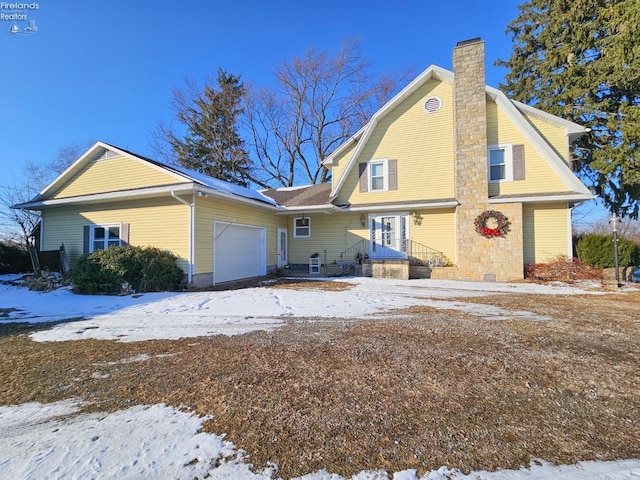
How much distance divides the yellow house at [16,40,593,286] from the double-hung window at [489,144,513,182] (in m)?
0.04

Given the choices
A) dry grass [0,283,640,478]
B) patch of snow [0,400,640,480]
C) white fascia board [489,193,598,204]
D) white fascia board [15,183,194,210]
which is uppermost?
white fascia board [15,183,194,210]

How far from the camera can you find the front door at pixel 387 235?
13.3 meters

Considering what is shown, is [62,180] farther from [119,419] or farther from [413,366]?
[413,366]

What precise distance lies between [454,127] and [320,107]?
49.7 feet

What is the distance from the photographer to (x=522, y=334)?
4535mm

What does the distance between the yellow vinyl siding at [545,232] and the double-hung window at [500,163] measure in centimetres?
146

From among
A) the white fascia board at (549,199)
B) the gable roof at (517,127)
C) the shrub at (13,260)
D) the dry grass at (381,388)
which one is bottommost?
the dry grass at (381,388)

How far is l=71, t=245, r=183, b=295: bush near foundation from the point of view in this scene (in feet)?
28.3

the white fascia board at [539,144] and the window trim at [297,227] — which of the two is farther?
the window trim at [297,227]

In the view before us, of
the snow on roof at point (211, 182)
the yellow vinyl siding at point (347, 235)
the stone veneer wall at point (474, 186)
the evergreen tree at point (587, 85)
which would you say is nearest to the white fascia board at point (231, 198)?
the snow on roof at point (211, 182)

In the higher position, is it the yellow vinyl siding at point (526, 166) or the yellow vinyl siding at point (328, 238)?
the yellow vinyl siding at point (526, 166)

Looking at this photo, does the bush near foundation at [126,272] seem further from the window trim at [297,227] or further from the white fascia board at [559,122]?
the white fascia board at [559,122]

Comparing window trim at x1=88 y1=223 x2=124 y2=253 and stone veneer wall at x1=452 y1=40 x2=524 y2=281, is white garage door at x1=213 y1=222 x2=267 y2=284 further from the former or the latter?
stone veneer wall at x1=452 y1=40 x2=524 y2=281

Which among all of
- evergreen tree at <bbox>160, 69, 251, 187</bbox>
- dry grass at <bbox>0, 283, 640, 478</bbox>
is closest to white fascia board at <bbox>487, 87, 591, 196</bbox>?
dry grass at <bbox>0, 283, 640, 478</bbox>
